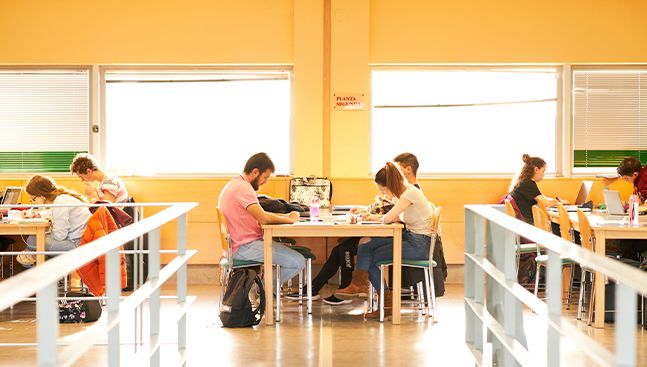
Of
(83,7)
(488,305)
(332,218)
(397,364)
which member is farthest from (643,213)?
(83,7)

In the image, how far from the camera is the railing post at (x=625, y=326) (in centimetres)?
203

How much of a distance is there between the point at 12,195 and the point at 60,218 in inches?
68.8

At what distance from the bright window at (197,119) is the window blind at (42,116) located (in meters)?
0.31

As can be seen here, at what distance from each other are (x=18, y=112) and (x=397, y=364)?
5.51 meters

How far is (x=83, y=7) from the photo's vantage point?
9531mm

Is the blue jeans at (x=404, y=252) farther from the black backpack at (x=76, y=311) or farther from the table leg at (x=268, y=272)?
the black backpack at (x=76, y=311)

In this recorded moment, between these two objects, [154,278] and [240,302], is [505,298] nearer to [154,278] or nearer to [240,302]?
[154,278]

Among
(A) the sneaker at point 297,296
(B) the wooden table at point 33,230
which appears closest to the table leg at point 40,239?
(B) the wooden table at point 33,230

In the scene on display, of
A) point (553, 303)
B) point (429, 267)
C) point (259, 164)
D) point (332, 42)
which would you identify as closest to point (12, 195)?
point (259, 164)

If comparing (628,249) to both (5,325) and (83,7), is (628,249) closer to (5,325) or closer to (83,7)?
(5,325)

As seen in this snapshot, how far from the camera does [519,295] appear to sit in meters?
3.47

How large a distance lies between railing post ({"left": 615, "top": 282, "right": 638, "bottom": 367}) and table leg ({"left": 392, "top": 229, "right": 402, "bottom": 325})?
501cm

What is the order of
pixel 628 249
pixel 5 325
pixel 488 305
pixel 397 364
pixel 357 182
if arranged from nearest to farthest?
pixel 488 305, pixel 397 364, pixel 5 325, pixel 628 249, pixel 357 182

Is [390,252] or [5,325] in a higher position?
[390,252]
